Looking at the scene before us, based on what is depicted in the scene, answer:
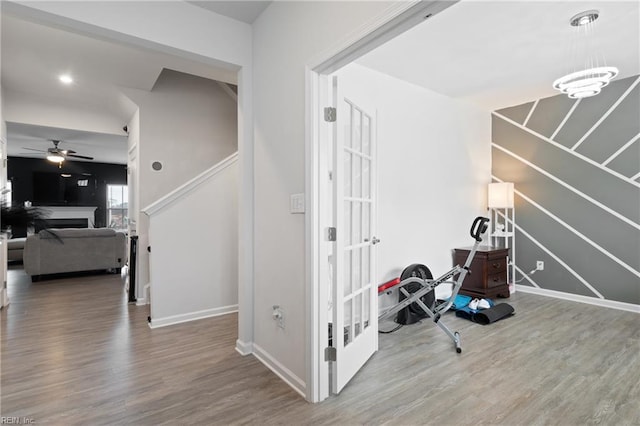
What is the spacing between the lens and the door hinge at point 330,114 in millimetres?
2004

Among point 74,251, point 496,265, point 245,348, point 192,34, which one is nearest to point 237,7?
point 192,34

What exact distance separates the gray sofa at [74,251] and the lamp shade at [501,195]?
6.17 metres

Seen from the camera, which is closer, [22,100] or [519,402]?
[519,402]

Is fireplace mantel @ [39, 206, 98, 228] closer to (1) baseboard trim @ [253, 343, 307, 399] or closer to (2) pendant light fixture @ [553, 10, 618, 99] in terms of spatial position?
(1) baseboard trim @ [253, 343, 307, 399]

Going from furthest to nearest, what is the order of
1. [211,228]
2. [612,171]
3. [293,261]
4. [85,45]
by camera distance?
[612,171] < [211,228] < [85,45] < [293,261]

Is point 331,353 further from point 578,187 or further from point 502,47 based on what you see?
point 578,187

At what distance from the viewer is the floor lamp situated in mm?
4588

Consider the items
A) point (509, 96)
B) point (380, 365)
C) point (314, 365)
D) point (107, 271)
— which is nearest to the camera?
point (314, 365)

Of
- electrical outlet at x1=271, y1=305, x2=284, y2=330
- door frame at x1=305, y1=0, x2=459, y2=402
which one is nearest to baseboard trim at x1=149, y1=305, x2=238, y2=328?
electrical outlet at x1=271, y1=305, x2=284, y2=330

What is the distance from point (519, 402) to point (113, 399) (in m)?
2.42

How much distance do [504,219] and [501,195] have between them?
51 cm

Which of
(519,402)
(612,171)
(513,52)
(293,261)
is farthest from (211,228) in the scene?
(612,171)

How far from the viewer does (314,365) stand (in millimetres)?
1961

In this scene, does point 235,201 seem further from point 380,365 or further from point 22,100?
point 22,100
